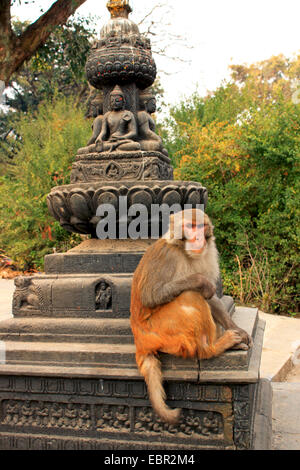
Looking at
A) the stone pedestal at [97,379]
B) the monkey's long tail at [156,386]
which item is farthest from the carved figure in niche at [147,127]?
the monkey's long tail at [156,386]

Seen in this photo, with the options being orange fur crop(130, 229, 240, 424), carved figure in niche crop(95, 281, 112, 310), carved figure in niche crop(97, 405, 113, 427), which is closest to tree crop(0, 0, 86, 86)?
carved figure in niche crop(95, 281, 112, 310)

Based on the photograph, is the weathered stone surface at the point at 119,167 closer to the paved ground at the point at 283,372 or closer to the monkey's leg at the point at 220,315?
the monkey's leg at the point at 220,315

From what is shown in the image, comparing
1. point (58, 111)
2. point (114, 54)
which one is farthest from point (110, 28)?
point (58, 111)

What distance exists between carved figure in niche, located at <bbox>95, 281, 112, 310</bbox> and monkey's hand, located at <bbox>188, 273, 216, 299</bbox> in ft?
2.33

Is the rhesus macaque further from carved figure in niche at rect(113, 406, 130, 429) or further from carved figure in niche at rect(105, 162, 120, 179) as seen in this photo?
carved figure in niche at rect(105, 162, 120, 179)

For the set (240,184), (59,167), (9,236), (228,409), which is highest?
(59,167)

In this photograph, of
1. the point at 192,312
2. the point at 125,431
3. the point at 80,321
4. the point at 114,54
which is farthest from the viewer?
the point at 114,54

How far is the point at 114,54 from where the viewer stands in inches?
124

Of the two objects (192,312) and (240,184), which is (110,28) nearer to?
(192,312)

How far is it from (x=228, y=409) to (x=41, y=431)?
3.52 ft

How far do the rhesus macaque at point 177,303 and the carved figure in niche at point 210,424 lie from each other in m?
0.26

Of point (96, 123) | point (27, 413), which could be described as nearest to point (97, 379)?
point (27, 413)

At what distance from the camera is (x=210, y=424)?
7.60 ft

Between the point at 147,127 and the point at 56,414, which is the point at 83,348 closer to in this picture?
the point at 56,414
